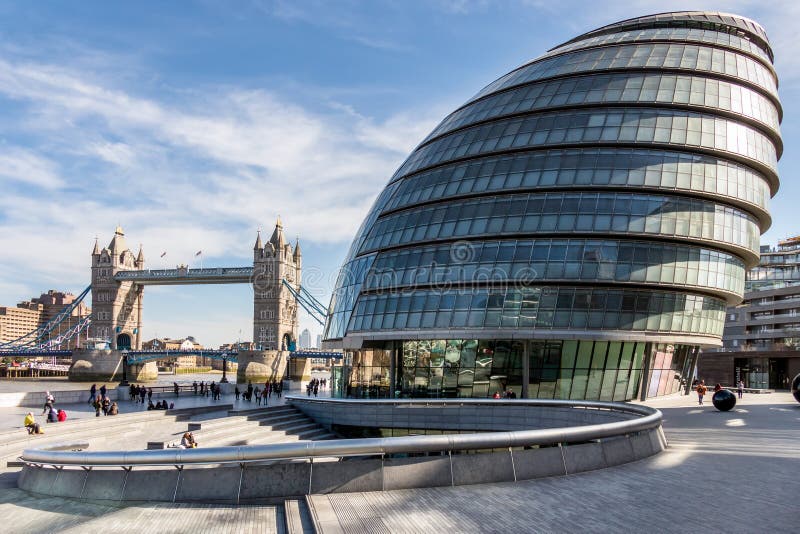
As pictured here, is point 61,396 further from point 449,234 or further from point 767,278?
point 767,278

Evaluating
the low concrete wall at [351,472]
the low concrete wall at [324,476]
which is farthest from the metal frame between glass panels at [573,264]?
the low concrete wall at [324,476]

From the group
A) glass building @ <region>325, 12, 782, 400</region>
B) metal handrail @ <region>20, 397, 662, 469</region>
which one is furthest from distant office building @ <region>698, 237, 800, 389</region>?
metal handrail @ <region>20, 397, 662, 469</region>

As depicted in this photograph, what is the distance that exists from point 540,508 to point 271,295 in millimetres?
183077

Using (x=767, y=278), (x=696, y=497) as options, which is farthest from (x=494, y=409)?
(x=767, y=278)

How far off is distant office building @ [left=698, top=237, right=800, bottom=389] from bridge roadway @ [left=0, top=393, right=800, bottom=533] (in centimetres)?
8527

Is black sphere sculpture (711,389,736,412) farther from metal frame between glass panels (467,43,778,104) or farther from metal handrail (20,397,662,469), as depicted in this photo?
metal frame between glass panels (467,43,778,104)

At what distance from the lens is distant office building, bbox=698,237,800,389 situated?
3588 inches

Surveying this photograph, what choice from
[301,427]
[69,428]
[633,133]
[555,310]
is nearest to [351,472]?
[69,428]

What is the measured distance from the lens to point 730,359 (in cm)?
9894

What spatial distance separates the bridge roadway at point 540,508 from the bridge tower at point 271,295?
572ft

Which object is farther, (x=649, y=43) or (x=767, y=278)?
(x=767, y=278)

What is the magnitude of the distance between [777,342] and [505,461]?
325 feet

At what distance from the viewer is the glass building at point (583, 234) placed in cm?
4019

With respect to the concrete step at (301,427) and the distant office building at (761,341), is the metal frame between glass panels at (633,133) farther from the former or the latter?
the distant office building at (761,341)
